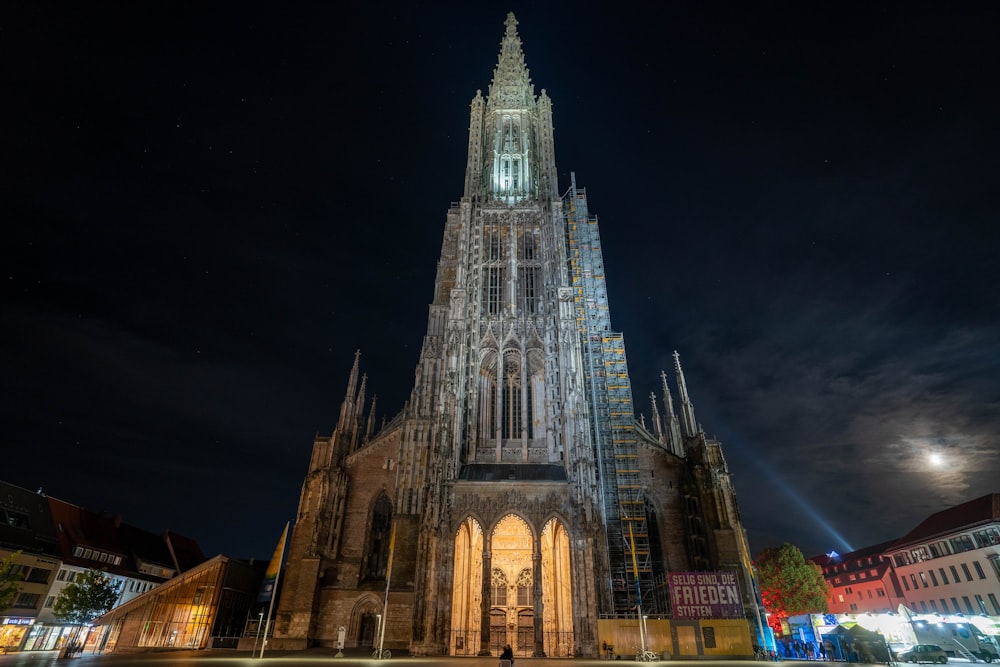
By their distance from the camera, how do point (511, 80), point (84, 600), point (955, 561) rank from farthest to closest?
point (511, 80), point (955, 561), point (84, 600)

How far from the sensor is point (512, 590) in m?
30.0

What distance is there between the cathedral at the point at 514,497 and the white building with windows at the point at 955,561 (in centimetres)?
2497

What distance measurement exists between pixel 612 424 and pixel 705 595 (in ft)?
43.5

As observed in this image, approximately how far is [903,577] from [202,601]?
62.0m

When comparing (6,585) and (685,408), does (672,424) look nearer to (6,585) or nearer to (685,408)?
(685,408)

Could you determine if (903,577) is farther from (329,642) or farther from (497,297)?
(329,642)

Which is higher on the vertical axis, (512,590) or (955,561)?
(955,561)

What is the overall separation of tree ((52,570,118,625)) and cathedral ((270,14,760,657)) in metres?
13.2

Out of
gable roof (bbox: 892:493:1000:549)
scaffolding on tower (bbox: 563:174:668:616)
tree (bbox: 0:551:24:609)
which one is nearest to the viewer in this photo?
tree (bbox: 0:551:24:609)

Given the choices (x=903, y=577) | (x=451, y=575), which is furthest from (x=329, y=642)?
(x=903, y=577)

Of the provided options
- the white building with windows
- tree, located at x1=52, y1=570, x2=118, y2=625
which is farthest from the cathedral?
the white building with windows

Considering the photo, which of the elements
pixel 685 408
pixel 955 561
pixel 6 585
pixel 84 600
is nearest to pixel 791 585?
pixel 955 561

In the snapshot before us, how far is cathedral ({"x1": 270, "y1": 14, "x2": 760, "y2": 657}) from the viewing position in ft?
84.4

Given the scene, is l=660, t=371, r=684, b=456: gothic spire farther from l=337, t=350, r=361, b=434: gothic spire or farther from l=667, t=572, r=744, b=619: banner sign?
l=337, t=350, r=361, b=434: gothic spire
